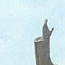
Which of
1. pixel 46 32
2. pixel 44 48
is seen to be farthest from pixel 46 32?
pixel 44 48

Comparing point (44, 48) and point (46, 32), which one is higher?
point (46, 32)

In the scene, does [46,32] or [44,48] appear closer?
[44,48]

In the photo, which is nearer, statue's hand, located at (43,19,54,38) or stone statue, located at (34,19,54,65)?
stone statue, located at (34,19,54,65)

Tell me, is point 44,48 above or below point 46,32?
below

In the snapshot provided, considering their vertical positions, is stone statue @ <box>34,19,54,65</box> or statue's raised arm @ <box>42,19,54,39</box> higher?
statue's raised arm @ <box>42,19,54,39</box>

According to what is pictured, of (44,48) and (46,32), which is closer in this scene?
(44,48)

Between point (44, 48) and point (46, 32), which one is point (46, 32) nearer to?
point (46, 32)

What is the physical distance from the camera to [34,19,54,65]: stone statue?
27.8m

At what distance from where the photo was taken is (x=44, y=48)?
27734 mm

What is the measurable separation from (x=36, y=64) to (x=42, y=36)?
238 centimetres

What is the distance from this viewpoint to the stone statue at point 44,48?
27.8 meters

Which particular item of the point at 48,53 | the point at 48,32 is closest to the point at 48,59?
the point at 48,53

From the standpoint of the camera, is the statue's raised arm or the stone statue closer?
the stone statue

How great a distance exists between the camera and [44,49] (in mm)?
27766
